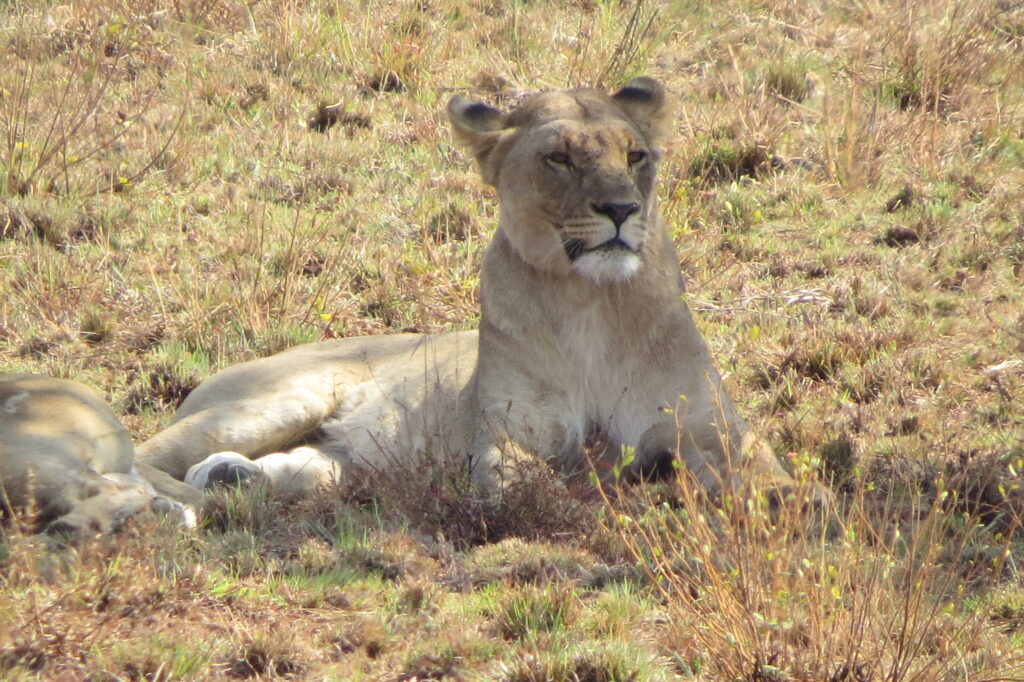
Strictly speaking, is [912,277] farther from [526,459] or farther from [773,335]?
[526,459]

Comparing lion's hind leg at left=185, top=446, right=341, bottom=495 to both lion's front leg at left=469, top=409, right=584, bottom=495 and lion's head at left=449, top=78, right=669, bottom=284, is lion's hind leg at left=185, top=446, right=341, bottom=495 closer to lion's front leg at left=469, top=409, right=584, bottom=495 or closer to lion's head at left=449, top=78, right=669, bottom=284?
lion's front leg at left=469, top=409, right=584, bottom=495

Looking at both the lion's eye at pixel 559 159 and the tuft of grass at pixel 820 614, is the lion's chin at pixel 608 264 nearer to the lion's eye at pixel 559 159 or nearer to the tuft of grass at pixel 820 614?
the lion's eye at pixel 559 159

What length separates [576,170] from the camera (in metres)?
5.06

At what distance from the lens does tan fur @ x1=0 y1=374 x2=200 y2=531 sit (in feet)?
14.3

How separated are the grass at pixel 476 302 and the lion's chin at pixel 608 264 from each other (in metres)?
0.75

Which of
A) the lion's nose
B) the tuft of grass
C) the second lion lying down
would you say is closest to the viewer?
the tuft of grass

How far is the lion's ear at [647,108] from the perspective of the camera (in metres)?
5.60

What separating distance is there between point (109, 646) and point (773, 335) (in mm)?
4219

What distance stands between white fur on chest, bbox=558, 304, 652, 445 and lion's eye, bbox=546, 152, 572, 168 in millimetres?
568

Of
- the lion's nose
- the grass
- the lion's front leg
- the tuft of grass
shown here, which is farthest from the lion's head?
the tuft of grass

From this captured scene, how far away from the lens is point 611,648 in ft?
11.8

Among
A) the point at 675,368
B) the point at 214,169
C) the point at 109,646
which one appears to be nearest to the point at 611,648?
the point at 109,646

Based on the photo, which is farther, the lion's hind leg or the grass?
the lion's hind leg

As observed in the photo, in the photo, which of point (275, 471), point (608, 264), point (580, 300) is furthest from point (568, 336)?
point (275, 471)
